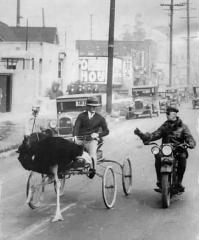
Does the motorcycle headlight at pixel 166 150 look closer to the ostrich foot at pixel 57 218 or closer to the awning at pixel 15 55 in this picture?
the ostrich foot at pixel 57 218

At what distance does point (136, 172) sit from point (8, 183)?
3.01 metres

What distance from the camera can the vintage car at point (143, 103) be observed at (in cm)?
3185

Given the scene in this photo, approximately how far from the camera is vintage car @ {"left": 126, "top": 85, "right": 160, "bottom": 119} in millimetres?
31850

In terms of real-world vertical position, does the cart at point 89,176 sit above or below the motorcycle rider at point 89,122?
below

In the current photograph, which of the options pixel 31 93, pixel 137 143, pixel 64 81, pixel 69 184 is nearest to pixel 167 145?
pixel 69 184

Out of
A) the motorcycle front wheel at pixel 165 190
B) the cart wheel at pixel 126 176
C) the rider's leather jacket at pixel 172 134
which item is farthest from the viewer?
the cart wheel at pixel 126 176

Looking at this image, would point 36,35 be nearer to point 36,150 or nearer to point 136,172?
point 136,172

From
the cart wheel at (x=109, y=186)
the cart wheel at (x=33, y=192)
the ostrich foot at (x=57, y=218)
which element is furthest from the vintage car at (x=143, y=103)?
the ostrich foot at (x=57, y=218)

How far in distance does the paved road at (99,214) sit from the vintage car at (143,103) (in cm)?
1998

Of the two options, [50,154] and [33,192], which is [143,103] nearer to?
[33,192]

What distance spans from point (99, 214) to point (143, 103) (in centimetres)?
2532

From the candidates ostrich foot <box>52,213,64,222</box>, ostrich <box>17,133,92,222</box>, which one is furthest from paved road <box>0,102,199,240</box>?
ostrich <box>17,133,92,222</box>

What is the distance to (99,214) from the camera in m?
8.00

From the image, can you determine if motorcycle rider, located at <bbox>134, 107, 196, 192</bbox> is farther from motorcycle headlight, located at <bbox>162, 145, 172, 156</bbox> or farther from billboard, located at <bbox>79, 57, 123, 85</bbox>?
billboard, located at <bbox>79, 57, 123, 85</bbox>
